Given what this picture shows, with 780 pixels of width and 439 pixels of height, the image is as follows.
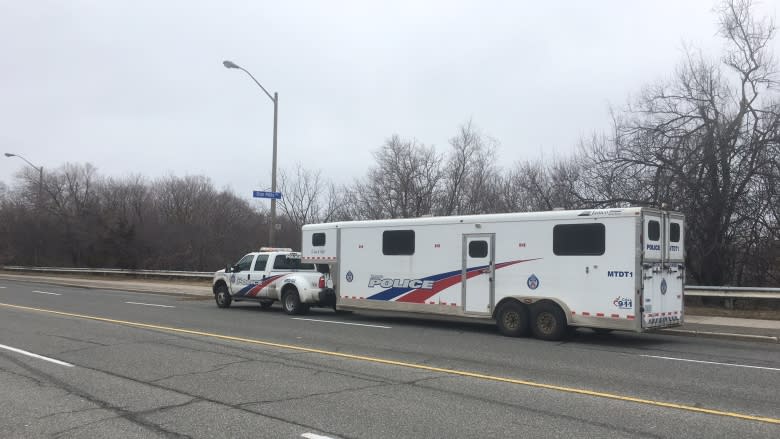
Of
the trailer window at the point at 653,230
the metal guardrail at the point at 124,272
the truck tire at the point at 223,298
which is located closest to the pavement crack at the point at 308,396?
the trailer window at the point at 653,230

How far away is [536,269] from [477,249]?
1559 mm

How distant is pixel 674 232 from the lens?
13.1 metres

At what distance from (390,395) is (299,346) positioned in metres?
4.34

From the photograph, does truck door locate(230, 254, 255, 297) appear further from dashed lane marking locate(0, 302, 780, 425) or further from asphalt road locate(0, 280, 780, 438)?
asphalt road locate(0, 280, 780, 438)

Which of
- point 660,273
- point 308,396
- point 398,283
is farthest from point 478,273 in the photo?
point 308,396

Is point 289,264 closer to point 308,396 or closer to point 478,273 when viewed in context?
point 478,273

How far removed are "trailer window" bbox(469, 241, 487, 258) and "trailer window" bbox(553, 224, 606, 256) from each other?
1733 mm

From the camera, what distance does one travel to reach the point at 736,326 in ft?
47.5

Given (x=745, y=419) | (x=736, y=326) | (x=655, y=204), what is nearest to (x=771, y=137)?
(x=655, y=204)

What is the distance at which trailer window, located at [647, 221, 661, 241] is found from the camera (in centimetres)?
1229

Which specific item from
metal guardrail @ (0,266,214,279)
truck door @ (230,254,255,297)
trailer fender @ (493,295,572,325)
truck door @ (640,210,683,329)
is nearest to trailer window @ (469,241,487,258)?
trailer fender @ (493,295,572,325)

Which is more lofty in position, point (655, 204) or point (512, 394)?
point (655, 204)

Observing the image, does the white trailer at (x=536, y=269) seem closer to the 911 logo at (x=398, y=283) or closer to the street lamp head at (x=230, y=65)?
the 911 logo at (x=398, y=283)

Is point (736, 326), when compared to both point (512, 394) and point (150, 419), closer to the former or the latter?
point (512, 394)
